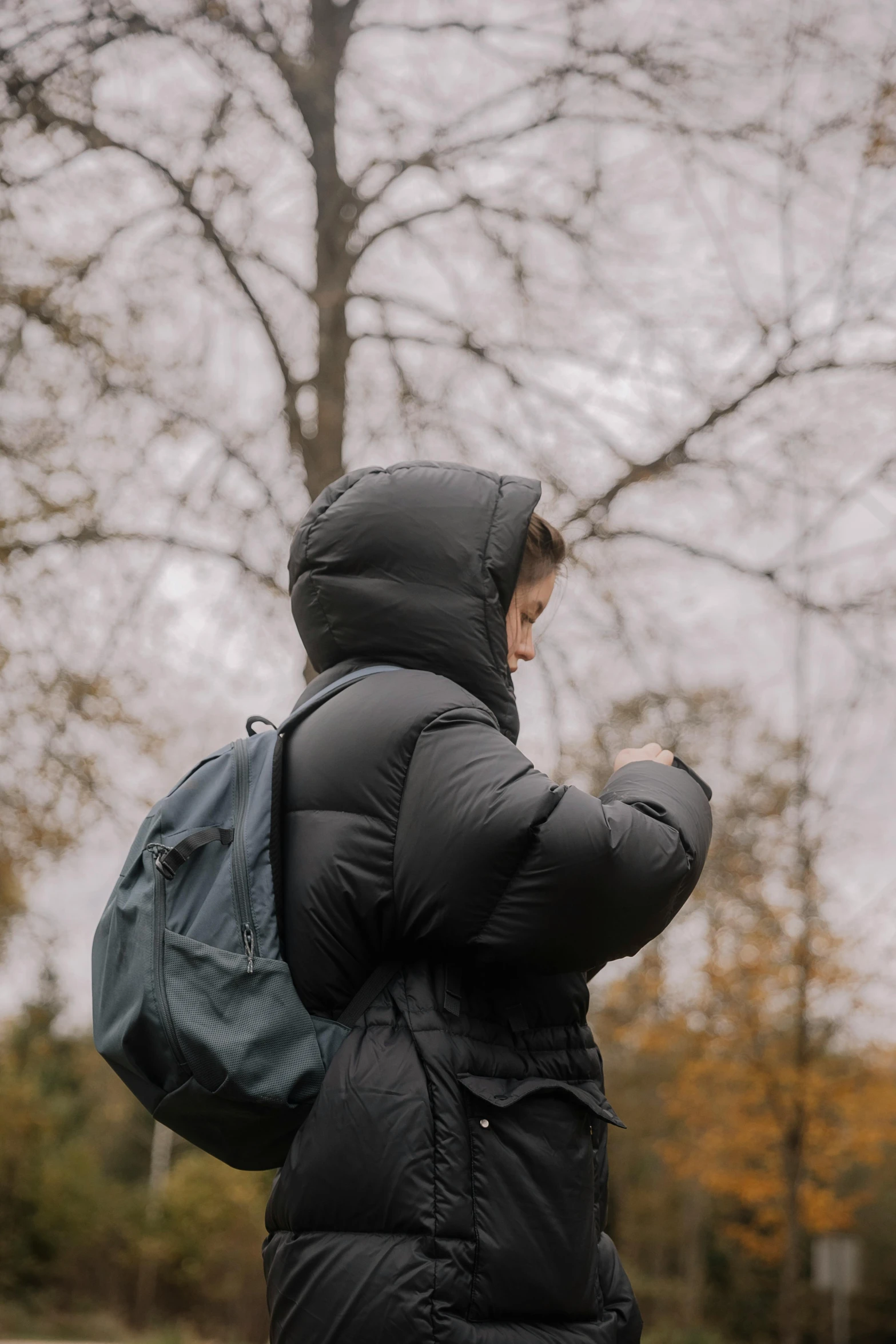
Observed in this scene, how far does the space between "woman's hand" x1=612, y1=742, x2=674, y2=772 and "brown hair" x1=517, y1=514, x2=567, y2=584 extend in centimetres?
30

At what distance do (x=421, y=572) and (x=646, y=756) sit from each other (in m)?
0.41

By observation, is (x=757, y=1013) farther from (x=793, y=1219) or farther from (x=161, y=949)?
(x=161, y=949)

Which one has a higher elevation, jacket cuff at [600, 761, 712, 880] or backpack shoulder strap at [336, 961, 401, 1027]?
jacket cuff at [600, 761, 712, 880]

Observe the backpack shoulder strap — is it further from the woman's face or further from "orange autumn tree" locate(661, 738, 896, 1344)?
"orange autumn tree" locate(661, 738, 896, 1344)

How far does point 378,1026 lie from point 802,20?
497cm

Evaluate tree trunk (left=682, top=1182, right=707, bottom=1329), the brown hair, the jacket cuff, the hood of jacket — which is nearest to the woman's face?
the brown hair

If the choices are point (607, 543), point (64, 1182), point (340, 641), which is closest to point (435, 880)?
point (340, 641)

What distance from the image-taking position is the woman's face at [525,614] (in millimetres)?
1841

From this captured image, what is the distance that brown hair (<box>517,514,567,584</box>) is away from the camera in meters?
1.84

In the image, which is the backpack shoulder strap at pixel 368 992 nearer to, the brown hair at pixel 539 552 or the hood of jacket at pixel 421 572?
the hood of jacket at pixel 421 572

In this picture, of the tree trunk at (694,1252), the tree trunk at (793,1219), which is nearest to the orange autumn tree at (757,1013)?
the tree trunk at (793,1219)

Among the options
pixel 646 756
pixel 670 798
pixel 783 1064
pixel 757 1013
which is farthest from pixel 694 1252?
pixel 670 798

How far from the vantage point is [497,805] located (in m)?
1.45

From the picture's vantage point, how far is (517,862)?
4.77ft
